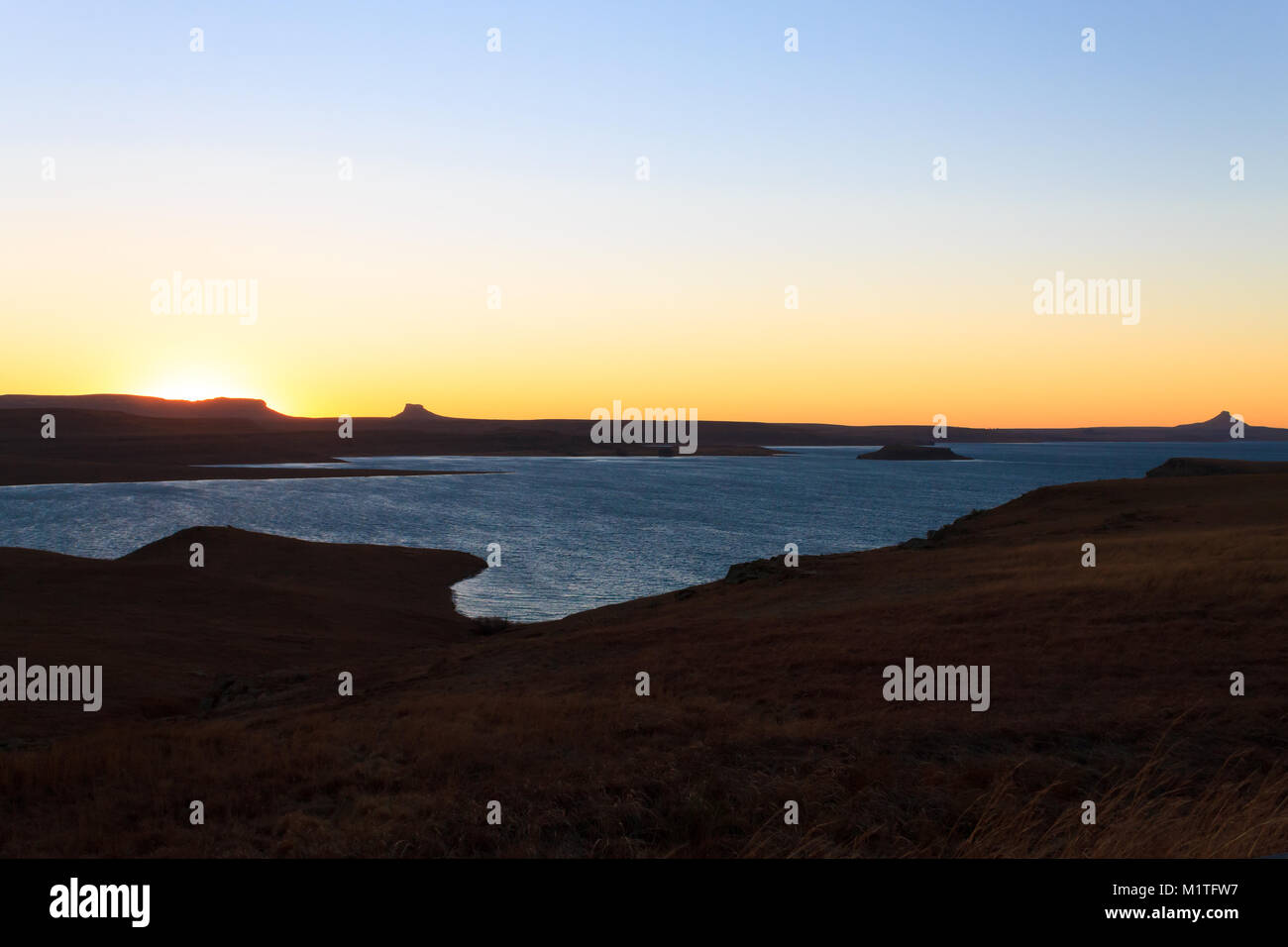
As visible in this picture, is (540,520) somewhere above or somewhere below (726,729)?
below

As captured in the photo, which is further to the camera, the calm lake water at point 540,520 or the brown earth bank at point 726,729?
the calm lake water at point 540,520

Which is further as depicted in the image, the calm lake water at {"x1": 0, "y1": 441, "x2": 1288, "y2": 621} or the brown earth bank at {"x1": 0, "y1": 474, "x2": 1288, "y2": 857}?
the calm lake water at {"x1": 0, "y1": 441, "x2": 1288, "y2": 621}

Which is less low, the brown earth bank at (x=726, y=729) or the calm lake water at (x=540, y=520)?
the brown earth bank at (x=726, y=729)

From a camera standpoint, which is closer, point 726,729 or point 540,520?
point 726,729
